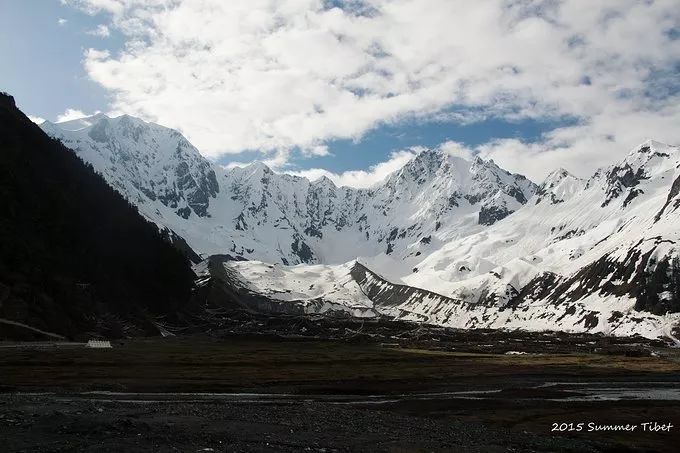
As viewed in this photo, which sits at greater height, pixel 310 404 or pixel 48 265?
pixel 48 265

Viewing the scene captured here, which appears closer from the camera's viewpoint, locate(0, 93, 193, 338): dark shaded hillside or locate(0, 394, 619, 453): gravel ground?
locate(0, 394, 619, 453): gravel ground

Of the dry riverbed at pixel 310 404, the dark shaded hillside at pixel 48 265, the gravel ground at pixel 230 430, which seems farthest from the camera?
the dark shaded hillside at pixel 48 265

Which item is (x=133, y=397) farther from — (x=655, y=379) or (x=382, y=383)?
(x=655, y=379)

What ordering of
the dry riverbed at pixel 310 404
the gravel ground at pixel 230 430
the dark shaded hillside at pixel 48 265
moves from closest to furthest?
the gravel ground at pixel 230 430, the dry riverbed at pixel 310 404, the dark shaded hillside at pixel 48 265

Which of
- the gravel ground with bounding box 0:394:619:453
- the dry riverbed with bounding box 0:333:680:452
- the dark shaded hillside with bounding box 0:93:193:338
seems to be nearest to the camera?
the gravel ground with bounding box 0:394:619:453

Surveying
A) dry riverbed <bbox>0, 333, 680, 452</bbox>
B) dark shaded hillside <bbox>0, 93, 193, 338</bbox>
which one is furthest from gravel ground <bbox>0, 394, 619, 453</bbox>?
dark shaded hillside <bbox>0, 93, 193, 338</bbox>

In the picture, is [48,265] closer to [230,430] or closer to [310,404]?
[310,404]

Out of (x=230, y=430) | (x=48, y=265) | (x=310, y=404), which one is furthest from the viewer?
(x=48, y=265)

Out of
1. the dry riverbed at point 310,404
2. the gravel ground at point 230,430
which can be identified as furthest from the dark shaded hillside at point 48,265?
the gravel ground at point 230,430

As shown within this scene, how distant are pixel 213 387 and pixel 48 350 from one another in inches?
1868

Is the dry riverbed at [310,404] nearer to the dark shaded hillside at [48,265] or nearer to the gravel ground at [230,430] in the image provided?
the gravel ground at [230,430]

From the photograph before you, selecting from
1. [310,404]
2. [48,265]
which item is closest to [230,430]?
[310,404]

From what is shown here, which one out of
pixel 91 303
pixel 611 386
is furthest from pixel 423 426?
pixel 91 303

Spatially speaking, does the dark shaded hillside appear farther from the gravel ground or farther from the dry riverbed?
the gravel ground
